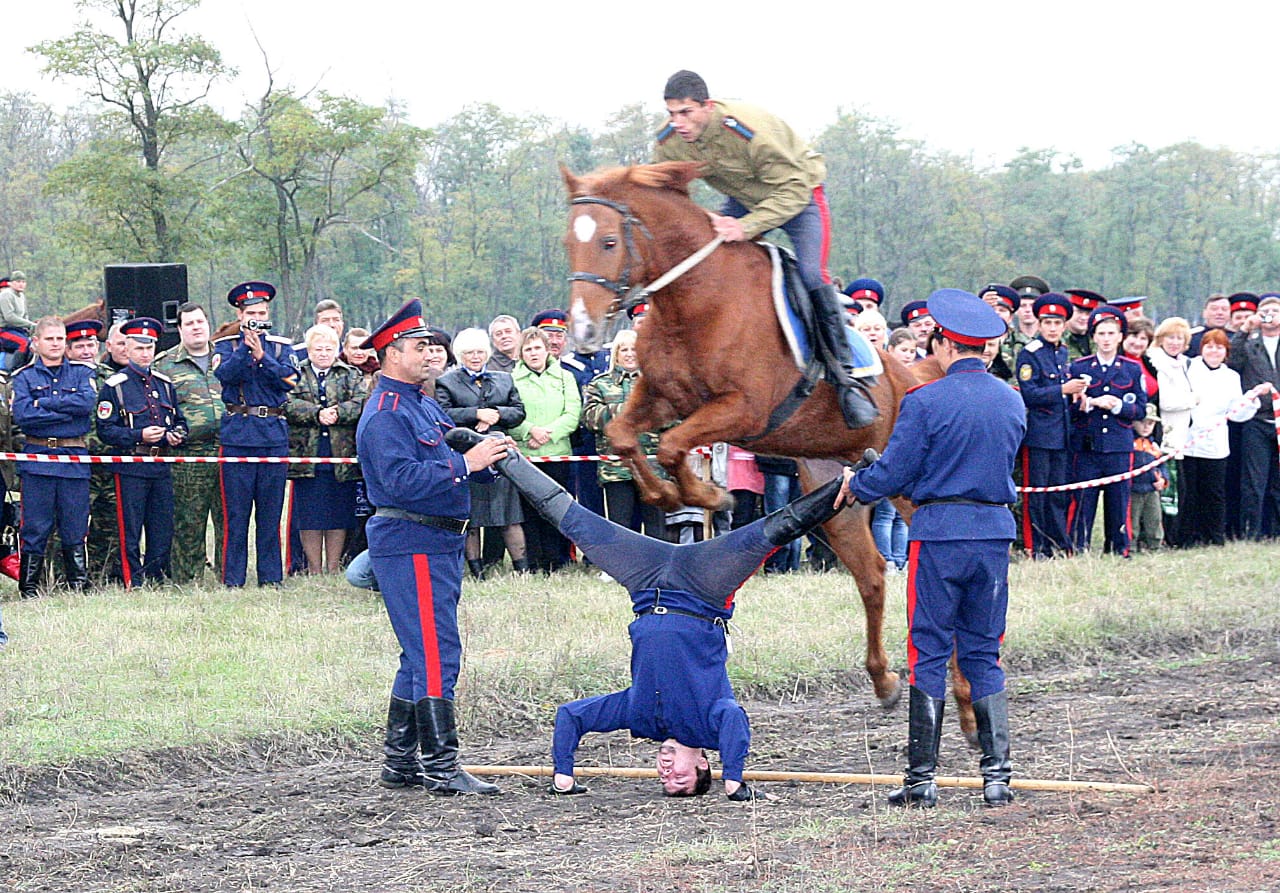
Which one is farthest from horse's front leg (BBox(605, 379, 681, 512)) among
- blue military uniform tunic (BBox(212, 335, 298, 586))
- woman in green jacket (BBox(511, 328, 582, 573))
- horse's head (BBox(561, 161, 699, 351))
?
blue military uniform tunic (BBox(212, 335, 298, 586))

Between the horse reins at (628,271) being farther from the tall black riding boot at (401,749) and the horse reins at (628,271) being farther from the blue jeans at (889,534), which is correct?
the blue jeans at (889,534)

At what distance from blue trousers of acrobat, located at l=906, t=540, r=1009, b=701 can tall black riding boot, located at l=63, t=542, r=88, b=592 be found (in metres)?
7.38

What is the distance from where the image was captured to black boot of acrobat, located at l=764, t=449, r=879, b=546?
673 centimetres

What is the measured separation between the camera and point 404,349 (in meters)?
6.96

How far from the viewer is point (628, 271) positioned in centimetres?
691

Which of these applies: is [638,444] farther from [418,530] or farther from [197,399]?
[197,399]

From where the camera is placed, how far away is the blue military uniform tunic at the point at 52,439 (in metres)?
11.4

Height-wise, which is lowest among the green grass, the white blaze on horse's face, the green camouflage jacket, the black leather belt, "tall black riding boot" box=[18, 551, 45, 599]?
the green grass

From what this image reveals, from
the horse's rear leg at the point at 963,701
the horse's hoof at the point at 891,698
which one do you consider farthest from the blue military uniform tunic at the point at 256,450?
the horse's rear leg at the point at 963,701

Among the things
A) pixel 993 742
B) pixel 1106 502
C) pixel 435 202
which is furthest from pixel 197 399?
pixel 435 202

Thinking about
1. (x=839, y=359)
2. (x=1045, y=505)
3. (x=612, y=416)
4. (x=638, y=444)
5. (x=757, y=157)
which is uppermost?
(x=757, y=157)

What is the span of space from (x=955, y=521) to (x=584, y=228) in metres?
2.08

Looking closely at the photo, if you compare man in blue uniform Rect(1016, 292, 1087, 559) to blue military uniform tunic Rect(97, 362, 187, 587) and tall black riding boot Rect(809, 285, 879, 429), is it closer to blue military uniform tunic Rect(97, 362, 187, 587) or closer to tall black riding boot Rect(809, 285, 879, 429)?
tall black riding boot Rect(809, 285, 879, 429)

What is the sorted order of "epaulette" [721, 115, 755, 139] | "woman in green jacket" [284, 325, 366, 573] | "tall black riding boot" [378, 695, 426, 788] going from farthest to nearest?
"woman in green jacket" [284, 325, 366, 573], "epaulette" [721, 115, 755, 139], "tall black riding boot" [378, 695, 426, 788]
